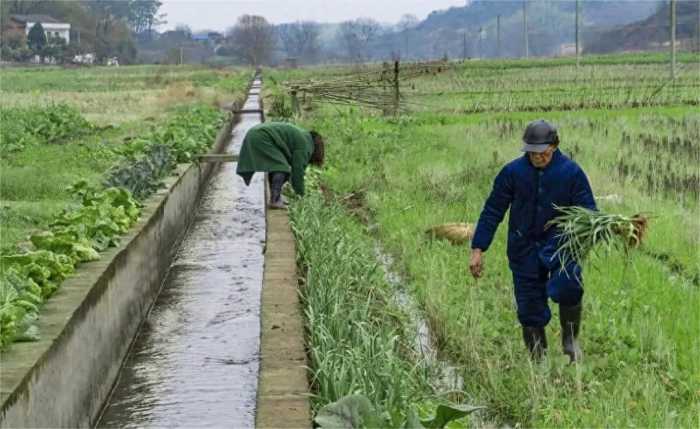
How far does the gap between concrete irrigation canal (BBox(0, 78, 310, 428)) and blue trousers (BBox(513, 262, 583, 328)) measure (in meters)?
1.26

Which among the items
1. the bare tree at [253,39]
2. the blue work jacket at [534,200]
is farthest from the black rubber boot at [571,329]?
the bare tree at [253,39]

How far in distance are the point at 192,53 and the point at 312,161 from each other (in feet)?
413

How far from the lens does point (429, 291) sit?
23.7ft

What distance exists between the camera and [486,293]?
7418 millimetres

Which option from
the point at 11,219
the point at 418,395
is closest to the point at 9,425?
the point at 418,395

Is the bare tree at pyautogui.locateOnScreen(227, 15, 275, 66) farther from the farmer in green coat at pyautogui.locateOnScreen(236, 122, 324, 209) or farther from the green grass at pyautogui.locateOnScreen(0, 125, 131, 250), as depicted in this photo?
the farmer in green coat at pyautogui.locateOnScreen(236, 122, 324, 209)

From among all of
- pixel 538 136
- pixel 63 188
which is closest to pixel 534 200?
pixel 538 136

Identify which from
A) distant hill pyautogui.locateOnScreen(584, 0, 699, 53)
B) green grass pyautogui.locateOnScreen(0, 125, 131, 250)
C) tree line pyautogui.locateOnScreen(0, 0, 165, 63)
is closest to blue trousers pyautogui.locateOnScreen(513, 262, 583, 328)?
green grass pyautogui.locateOnScreen(0, 125, 131, 250)

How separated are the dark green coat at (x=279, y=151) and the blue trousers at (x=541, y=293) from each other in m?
4.19

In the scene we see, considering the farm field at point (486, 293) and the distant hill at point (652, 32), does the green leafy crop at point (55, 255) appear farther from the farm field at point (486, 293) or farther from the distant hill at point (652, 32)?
the distant hill at point (652, 32)

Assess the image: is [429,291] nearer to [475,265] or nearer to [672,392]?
[475,265]

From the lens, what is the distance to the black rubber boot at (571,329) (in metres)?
5.71

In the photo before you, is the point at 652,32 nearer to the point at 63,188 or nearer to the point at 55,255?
the point at 63,188

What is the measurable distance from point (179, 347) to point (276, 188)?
12.3 feet
